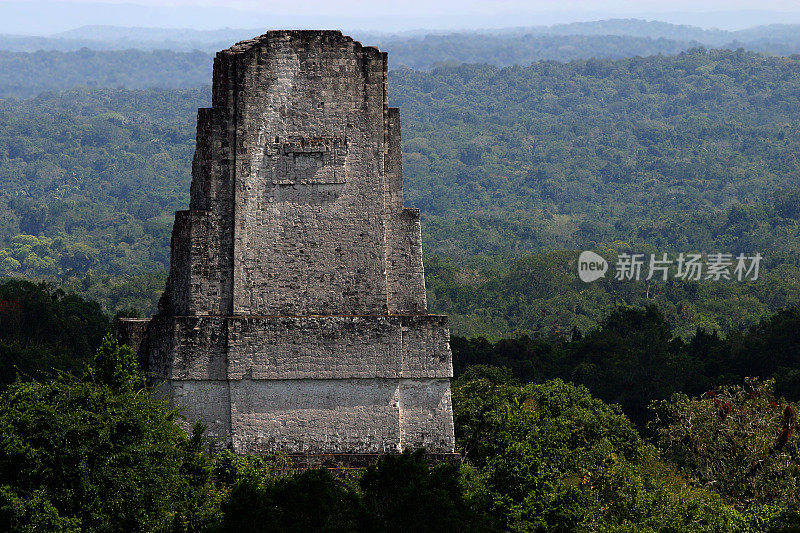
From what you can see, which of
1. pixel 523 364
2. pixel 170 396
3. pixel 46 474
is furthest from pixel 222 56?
pixel 523 364

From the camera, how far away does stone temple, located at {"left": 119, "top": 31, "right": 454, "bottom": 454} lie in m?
21.1

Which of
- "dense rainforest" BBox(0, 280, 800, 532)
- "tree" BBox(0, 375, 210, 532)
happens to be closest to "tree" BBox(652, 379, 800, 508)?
"dense rainforest" BBox(0, 280, 800, 532)

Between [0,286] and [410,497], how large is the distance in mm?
41488

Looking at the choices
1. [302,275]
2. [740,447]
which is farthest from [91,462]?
[740,447]

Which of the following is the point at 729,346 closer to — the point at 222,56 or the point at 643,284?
the point at 222,56

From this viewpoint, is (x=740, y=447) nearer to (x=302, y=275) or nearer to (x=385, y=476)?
(x=385, y=476)

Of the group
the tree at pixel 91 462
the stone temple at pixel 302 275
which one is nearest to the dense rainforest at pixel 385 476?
the tree at pixel 91 462

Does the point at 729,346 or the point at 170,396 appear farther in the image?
the point at 729,346

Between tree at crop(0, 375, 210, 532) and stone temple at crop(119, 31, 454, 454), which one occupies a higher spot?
stone temple at crop(119, 31, 454, 454)

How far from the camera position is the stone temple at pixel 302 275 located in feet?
69.1

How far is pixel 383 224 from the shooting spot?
70.5 ft

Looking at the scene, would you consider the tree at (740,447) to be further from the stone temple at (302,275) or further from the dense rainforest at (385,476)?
the stone temple at (302,275)

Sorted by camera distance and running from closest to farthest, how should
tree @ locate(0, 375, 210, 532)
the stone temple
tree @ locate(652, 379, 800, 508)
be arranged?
tree @ locate(0, 375, 210, 532), the stone temple, tree @ locate(652, 379, 800, 508)

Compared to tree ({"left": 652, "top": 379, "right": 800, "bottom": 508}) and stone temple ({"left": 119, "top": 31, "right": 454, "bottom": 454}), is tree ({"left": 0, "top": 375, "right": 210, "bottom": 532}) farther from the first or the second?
tree ({"left": 652, "top": 379, "right": 800, "bottom": 508})
